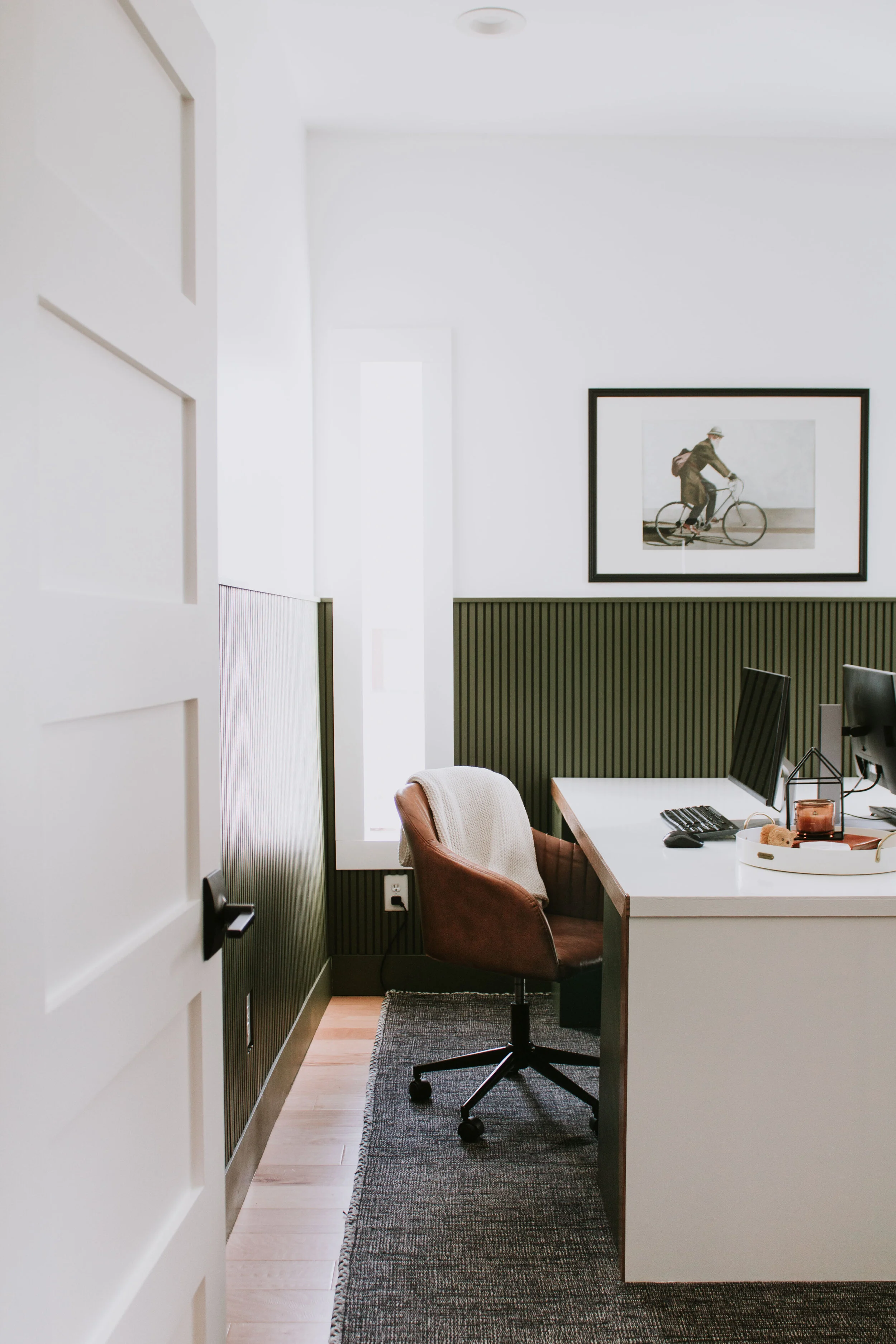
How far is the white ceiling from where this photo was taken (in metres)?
2.59

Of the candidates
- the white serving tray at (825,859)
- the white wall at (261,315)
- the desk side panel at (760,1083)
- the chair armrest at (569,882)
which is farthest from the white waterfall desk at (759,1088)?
the white wall at (261,315)

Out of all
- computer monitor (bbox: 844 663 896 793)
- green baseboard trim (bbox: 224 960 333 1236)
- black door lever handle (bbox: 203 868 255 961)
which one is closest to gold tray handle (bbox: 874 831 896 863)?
computer monitor (bbox: 844 663 896 793)

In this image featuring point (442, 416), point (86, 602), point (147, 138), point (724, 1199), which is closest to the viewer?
point (86, 602)

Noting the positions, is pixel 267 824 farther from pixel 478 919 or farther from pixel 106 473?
pixel 106 473

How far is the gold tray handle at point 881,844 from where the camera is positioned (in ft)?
6.10

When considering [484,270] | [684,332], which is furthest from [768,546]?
[484,270]

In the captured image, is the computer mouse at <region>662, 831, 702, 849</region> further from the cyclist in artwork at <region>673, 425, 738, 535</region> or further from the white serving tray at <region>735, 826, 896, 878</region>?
the cyclist in artwork at <region>673, 425, 738, 535</region>

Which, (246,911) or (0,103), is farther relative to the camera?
(246,911)

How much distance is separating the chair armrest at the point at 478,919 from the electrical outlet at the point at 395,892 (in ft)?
2.94

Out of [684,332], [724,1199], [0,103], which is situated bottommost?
[724,1199]

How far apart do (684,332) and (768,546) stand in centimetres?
82

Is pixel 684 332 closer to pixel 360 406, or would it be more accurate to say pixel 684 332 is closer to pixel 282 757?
pixel 360 406

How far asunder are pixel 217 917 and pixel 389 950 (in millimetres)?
2267

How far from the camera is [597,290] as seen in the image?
3330 mm
